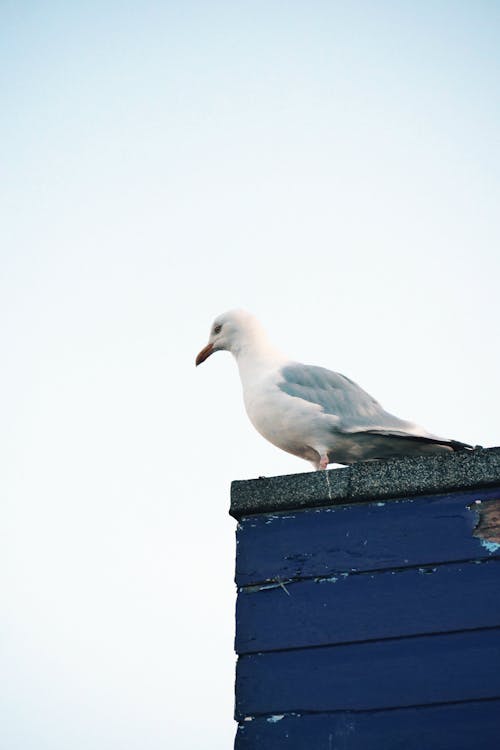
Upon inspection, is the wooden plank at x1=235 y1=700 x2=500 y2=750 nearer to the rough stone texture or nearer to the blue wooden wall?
the blue wooden wall

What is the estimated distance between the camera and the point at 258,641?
2.65 m

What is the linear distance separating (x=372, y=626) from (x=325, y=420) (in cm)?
185

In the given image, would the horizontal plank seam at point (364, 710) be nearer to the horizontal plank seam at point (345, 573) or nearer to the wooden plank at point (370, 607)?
the wooden plank at point (370, 607)

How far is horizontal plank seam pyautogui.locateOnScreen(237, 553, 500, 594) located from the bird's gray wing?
162 cm

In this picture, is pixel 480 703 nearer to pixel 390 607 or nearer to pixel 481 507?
pixel 390 607

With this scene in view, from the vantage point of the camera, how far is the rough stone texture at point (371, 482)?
2.79 m

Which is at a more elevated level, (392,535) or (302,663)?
(392,535)

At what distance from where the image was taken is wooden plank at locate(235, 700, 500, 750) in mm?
2371

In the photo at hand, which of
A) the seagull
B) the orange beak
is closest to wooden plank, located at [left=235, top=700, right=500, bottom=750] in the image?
the seagull

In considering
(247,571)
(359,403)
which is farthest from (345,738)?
(359,403)

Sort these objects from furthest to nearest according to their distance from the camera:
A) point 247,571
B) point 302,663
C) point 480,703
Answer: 1. point 247,571
2. point 302,663
3. point 480,703

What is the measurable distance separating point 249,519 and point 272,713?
631mm

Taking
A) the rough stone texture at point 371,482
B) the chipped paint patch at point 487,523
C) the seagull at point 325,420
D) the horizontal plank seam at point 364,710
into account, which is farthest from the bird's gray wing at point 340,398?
the horizontal plank seam at point 364,710

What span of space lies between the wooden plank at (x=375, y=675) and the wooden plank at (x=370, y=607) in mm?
35
